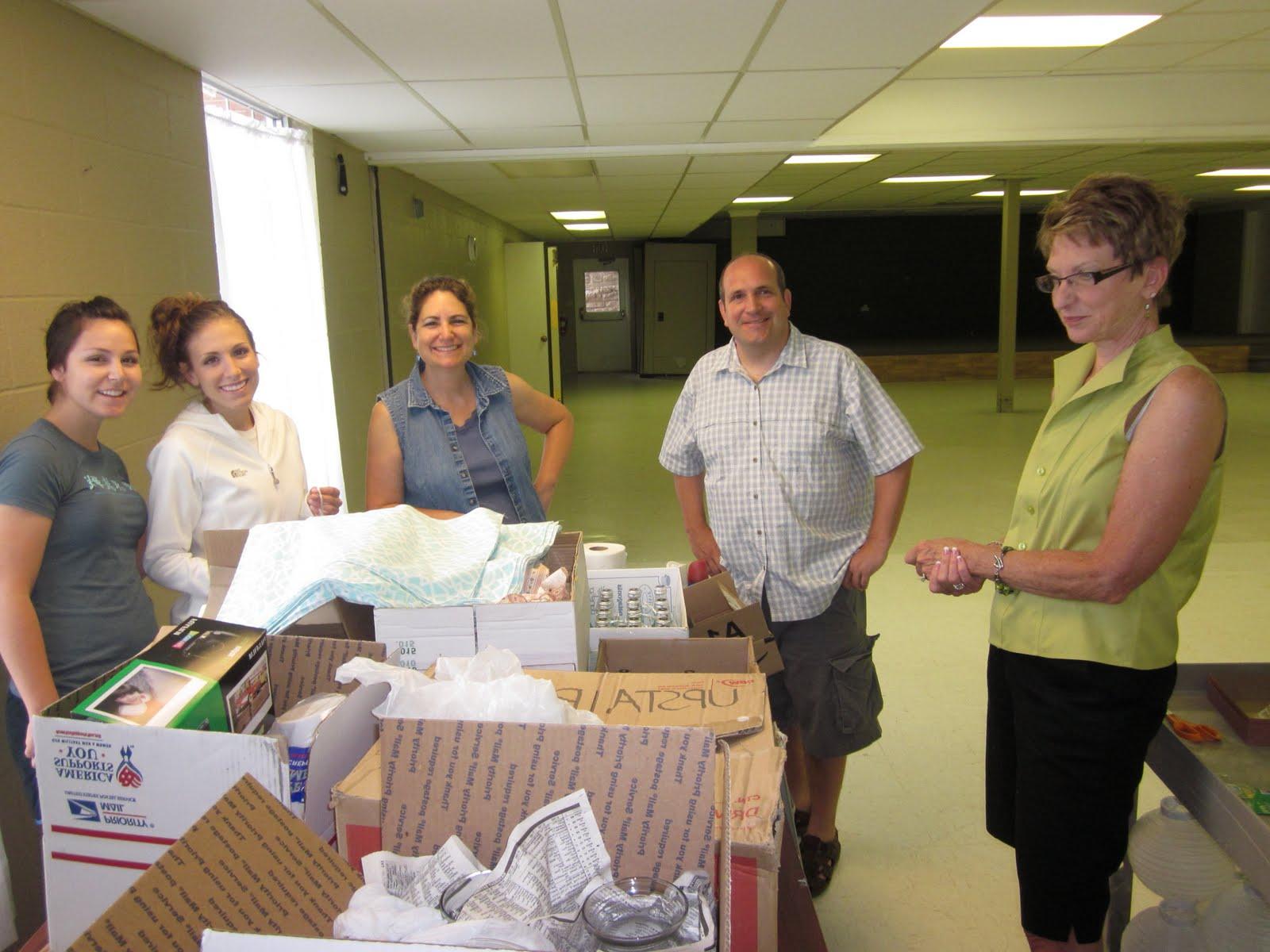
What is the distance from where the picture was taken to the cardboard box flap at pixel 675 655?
1.50 metres

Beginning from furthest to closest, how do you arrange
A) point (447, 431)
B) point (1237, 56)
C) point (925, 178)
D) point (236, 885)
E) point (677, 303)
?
point (677, 303)
point (925, 178)
point (1237, 56)
point (447, 431)
point (236, 885)

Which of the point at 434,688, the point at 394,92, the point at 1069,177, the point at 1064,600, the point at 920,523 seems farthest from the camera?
the point at 1069,177

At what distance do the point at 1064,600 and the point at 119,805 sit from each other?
1.35 m

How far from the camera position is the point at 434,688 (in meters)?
1.14

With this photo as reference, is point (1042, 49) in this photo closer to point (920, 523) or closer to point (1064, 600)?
point (920, 523)

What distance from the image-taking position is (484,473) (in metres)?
2.25

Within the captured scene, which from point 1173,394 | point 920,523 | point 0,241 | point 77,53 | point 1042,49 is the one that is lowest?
point 920,523

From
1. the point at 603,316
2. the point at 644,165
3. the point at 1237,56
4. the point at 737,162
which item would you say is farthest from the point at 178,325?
the point at 603,316

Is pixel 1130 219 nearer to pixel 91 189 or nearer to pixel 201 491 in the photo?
pixel 201 491

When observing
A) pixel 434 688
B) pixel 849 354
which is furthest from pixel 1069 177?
pixel 434 688

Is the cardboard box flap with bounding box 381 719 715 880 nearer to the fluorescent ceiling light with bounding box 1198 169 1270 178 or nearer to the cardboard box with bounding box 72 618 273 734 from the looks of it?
the cardboard box with bounding box 72 618 273 734

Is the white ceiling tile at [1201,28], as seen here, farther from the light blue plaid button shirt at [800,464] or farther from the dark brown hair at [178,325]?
the dark brown hair at [178,325]

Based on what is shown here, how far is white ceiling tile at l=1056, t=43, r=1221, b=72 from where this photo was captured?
454 cm

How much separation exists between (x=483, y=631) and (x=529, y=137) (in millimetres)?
4373
